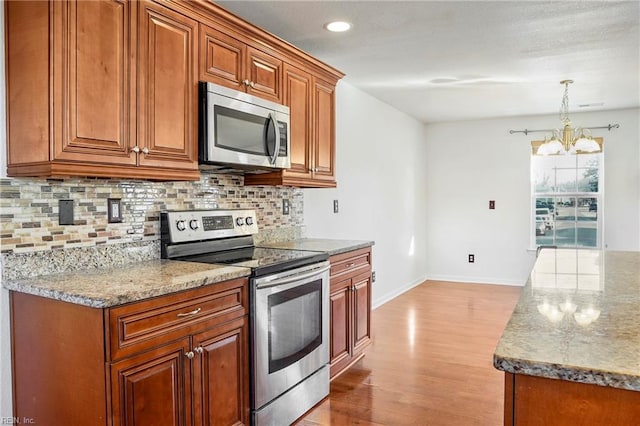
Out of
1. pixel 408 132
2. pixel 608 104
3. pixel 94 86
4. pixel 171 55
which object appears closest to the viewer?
pixel 94 86

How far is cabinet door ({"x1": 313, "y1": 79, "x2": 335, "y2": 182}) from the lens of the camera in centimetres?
326

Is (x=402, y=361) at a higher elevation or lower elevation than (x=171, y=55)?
lower

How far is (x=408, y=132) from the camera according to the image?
6117 mm

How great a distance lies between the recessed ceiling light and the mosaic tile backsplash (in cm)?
111

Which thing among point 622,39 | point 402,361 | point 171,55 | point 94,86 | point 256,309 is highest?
point 622,39

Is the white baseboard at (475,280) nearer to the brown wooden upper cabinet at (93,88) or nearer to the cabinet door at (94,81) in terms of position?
the brown wooden upper cabinet at (93,88)

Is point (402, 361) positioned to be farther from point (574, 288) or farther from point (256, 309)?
point (574, 288)

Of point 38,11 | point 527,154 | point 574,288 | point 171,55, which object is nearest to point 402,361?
point 574,288

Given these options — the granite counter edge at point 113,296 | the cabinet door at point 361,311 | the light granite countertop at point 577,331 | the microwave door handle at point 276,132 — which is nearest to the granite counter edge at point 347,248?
the cabinet door at point 361,311

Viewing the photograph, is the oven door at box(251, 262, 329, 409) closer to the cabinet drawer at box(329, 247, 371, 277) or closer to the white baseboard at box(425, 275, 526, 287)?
the cabinet drawer at box(329, 247, 371, 277)

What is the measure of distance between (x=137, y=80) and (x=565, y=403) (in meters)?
1.87

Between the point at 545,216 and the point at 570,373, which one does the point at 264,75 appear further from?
the point at 545,216

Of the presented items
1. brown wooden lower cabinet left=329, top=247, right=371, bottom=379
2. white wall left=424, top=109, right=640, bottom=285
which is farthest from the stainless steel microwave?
white wall left=424, top=109, right=640, bottom=285

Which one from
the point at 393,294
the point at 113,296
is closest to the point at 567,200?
the point at 393,294
